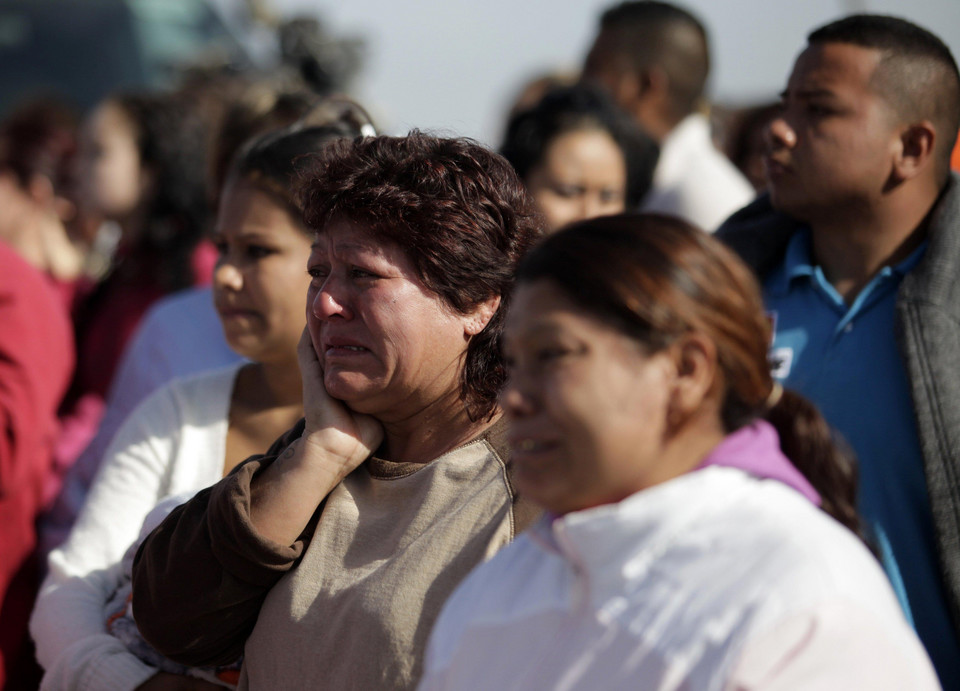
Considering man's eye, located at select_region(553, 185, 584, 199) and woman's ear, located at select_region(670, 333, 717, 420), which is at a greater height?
woman's ear, located at select_region(670, 333, 717, 420)

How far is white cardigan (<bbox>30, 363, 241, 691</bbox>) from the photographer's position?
2561 mm

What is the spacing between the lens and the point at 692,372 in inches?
60.1

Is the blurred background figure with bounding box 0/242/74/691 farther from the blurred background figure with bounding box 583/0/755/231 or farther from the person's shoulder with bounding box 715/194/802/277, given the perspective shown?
the blurred background figure with bounding box 583/0/755/231

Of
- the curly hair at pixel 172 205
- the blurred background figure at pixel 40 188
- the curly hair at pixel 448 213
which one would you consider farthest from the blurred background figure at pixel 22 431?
the blurred background figure at pixel 40 188

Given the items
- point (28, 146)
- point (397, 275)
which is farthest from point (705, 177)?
point (28, 146)

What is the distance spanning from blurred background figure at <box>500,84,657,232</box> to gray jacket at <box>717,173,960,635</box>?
163 cm

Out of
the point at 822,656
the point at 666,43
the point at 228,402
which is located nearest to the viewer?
the point at 822,656

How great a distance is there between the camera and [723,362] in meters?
1.54

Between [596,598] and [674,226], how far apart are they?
1.79ft

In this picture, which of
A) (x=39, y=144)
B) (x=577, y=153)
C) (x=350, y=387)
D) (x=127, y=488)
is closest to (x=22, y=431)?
(x=127, y=488)

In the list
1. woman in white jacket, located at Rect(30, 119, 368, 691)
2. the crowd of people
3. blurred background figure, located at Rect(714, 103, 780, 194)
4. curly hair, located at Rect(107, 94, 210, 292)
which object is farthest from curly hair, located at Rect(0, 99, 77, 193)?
blurred background figure, located at Rect(714, 103, 780, 194)

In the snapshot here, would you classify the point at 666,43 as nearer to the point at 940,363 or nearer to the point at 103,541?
the point at 940,363

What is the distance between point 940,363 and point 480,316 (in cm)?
105

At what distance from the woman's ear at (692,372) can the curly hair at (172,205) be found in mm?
3365
